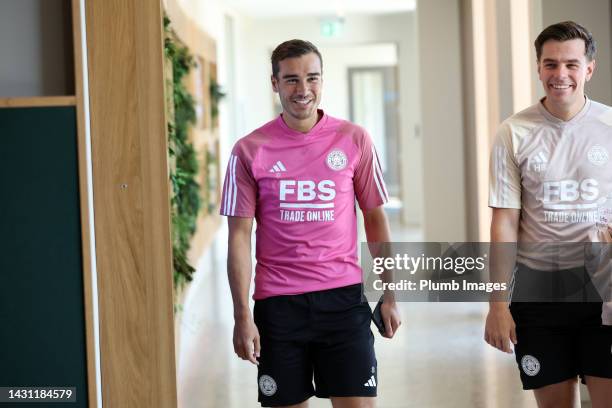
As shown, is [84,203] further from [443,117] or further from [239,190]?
[443,117]

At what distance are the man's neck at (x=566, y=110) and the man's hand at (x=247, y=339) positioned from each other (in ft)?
3.54

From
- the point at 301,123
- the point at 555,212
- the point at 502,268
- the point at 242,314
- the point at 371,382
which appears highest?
the point at 301,123

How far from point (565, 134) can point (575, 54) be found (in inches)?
9.0

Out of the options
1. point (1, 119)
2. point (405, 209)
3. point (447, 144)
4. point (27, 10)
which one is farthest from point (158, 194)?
point (405, 209)

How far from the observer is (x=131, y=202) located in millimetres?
3416

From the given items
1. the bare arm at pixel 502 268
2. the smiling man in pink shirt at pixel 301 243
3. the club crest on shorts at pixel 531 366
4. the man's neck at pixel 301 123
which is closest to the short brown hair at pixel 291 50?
the smiling man in pink shirt at pixel 301 243

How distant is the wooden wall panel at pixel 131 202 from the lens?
3361 mm

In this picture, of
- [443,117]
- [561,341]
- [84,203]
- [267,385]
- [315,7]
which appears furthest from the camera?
[315,7]

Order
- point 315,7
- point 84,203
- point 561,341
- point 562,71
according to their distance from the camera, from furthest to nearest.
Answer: point 315,7 < point 84,203 < point 561,341 < point 562,71

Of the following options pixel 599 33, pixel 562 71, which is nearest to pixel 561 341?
pixel 562 71

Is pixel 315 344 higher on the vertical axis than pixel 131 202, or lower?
lower

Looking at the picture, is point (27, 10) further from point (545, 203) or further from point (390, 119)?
point (390, 119)

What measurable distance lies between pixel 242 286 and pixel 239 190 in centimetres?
29

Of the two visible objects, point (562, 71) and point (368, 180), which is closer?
point (562, 71)
